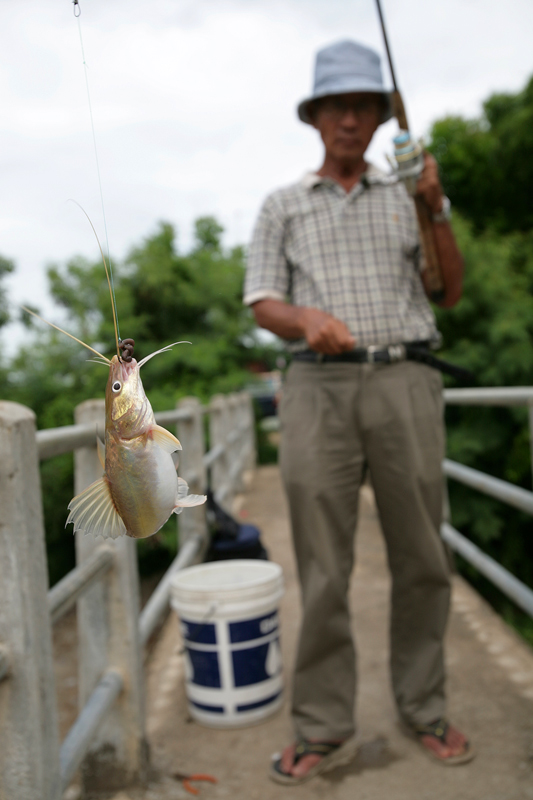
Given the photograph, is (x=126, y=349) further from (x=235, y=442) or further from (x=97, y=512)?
(x=235, y=442)

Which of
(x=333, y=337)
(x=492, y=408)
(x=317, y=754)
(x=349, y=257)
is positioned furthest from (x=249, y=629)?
(x=492, y=408)

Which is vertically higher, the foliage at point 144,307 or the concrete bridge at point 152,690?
the foliage at point 144,307

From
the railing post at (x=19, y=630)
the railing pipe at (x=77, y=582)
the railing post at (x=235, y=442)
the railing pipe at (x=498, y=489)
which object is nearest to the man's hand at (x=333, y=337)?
the railing post at (x=19, y=630)

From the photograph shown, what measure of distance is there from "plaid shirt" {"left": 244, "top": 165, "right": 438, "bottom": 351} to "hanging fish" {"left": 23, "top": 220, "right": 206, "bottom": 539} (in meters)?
1.48

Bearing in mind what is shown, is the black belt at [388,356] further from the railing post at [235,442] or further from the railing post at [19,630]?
the railing post at [235,442]

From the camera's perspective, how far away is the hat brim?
5.37 feet

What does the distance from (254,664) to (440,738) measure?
1.98ft

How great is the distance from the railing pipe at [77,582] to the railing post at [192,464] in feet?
5.00

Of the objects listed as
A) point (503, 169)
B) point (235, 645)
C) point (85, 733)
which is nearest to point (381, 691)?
point (235, 645)

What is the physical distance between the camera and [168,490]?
276 mm

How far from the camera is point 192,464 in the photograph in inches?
143

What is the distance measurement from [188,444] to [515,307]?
2.77 m

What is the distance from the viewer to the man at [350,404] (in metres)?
1.72

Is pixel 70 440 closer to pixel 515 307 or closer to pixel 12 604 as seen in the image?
pixel 12 604
